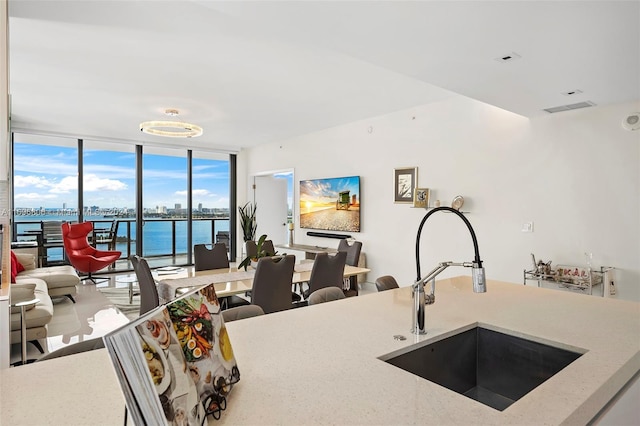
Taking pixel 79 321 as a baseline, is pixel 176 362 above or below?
above

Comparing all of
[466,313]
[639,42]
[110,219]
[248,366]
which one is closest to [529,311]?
[466,313]

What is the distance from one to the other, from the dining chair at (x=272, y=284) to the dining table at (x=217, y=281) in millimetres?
156

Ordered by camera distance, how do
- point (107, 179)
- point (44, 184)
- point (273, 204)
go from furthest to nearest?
point (273, 204) < point (107, 179) < point (44, 184)

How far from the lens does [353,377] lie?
1.08m

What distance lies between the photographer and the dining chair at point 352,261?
422cm

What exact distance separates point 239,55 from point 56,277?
3805 mm

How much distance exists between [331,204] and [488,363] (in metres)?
5.13

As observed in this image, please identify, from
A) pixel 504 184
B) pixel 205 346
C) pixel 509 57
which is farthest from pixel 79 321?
pixel 504 184

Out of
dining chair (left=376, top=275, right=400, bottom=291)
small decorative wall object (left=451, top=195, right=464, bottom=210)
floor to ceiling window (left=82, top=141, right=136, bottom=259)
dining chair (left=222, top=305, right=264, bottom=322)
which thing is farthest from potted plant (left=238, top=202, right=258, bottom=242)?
dining chair (left=222, top=305, right=264, bottom=322)

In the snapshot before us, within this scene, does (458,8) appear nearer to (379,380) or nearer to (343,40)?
(343,40)

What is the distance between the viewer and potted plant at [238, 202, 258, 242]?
8.77 m

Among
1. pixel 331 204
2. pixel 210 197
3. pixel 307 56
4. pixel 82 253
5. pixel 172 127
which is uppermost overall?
pixel 307 56

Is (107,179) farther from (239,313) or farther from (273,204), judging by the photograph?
(239,313)

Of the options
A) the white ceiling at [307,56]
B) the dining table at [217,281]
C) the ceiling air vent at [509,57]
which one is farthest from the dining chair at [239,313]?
the ceiling air vent at [509,57]
